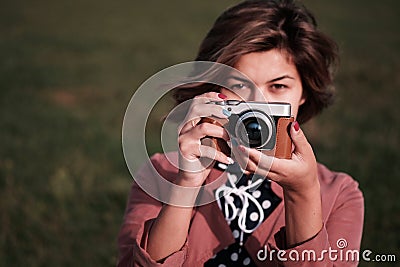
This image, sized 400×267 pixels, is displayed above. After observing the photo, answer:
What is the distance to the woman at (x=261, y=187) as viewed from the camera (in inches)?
76.8

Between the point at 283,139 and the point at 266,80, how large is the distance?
0.44m

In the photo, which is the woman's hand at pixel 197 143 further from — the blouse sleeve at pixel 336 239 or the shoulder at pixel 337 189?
the shoulder at pixel 337 189

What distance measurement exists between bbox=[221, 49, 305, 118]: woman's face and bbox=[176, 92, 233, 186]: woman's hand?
36 centimetres

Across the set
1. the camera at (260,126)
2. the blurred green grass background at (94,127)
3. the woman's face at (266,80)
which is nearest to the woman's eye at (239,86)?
the woman's face at (266,80)

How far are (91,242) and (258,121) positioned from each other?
2702 mm

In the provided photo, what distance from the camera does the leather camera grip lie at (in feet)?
6.29

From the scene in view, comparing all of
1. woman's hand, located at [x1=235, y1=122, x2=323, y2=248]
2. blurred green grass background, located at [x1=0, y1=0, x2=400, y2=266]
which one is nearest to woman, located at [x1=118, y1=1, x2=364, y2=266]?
woman's hand, located at [x1=235, y1=122, x2=323, y2=248]

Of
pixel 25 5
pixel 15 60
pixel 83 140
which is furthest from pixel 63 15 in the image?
pixel 83 140

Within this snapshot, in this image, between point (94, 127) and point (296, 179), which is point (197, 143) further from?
point (94, 127)

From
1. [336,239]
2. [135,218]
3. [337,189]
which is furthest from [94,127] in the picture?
[336,239]

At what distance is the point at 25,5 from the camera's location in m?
19.8

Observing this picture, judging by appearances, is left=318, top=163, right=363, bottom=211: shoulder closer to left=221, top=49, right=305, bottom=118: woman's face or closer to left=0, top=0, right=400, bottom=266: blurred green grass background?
left=221, top=49, right=305, bottom=118: woman's face

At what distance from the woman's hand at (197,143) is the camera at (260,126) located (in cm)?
2

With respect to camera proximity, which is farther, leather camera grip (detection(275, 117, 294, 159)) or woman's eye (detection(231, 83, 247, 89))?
woman's eye (detection(231, 83, 247, 89))
